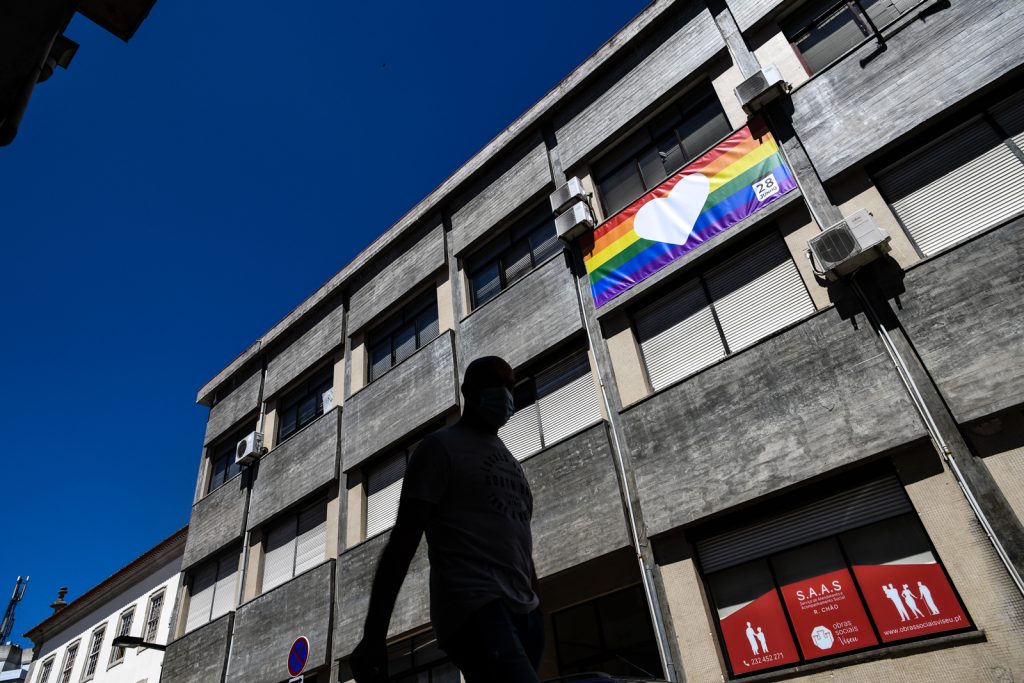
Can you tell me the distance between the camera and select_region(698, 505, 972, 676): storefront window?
7.38 meters

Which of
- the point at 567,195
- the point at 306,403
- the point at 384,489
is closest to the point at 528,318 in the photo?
the point at 567,195

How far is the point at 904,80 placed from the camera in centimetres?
963

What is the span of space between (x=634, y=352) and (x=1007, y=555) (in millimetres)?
5661

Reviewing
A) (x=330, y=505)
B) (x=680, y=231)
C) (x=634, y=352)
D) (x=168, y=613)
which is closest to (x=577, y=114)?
(x=680, y=231)

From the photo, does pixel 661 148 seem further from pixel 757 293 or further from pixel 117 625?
pixel 117 625

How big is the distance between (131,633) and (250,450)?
934 centimetres

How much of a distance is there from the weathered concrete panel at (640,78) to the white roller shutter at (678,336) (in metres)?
4.15

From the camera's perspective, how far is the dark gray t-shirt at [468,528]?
98.1 inches

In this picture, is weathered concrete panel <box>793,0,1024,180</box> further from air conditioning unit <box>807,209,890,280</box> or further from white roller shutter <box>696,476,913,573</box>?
white roller shutter <box>696,476,913,573</box>

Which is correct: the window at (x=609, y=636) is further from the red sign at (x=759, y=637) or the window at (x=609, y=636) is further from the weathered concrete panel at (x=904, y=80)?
the weathered concrete panel at (x=904, y=80)

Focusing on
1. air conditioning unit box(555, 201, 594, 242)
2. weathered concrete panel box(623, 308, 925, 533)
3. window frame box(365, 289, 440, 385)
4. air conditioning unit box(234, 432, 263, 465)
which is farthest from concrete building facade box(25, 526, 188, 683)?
weathered concrete panel box(623, 308, 925, 533)

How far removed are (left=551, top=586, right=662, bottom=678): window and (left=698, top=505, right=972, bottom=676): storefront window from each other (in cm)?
160

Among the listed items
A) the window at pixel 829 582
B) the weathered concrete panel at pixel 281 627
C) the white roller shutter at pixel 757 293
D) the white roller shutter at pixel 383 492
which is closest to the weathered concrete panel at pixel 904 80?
the white roller shutter at pixel 757 293

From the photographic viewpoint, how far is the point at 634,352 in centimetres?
1128
